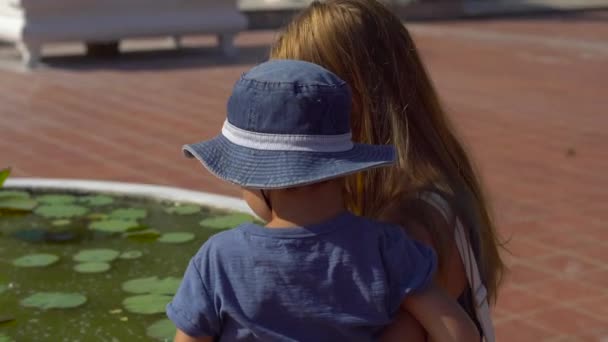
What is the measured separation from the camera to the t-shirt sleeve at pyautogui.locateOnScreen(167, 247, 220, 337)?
158cm

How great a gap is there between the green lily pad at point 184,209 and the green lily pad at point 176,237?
1.02 ft

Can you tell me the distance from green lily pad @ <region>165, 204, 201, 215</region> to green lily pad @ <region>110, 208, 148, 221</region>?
0.10m

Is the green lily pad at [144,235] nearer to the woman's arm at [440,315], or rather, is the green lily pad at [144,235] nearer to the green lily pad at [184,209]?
the green lily pad at [184,209]

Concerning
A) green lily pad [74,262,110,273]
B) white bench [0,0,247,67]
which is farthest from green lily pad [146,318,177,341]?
white bench [0,0,247,67]

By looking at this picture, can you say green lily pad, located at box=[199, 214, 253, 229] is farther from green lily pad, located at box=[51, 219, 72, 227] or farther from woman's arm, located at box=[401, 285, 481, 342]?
woman's arm, located at box=[401, 285, 481, 342]

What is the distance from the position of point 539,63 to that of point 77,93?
4.32m

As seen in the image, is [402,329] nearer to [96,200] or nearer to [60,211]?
[60,211]

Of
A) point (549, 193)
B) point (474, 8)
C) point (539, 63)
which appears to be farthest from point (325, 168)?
point (474, 8)

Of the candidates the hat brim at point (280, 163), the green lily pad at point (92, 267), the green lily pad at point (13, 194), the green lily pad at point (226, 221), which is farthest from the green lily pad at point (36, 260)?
the hat brim at point (280, 163)

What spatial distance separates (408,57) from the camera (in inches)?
75.6

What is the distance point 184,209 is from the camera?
163 inches

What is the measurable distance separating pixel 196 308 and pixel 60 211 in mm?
2650

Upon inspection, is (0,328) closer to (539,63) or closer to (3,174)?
(3,174)

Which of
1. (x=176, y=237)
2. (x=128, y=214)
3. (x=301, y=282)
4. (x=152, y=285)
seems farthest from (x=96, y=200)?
(x=301, y=282)
